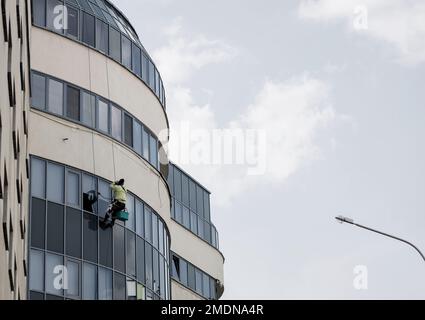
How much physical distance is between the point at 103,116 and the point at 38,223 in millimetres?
4855

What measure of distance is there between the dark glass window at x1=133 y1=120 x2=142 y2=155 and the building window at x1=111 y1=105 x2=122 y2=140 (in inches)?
33.4

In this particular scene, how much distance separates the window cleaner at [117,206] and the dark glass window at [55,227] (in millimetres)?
1728

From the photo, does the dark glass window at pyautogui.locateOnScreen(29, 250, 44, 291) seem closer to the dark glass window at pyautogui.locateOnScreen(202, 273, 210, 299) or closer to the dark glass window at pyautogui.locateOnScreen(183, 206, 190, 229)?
the dark glass window at pyautogui.locateOnScreen(183, 206, 190, 229)

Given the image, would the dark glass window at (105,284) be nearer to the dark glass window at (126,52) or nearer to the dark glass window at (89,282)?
the dark glass window at (89,282)

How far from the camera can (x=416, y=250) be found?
3156 centimetres

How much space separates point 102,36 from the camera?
35.5 meters

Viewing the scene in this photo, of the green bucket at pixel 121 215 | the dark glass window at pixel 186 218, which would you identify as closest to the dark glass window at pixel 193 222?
the dark glass window at pixel 186 218

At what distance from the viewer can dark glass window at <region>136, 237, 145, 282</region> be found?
113 ft

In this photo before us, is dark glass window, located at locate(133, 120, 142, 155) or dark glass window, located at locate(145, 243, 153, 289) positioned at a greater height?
dark glass window, located at locate(133, 120, 142, 155)

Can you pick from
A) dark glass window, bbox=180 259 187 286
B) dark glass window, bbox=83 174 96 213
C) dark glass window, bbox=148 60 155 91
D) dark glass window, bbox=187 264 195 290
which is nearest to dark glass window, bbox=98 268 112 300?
dark glass window, bbox=83 174 96 213

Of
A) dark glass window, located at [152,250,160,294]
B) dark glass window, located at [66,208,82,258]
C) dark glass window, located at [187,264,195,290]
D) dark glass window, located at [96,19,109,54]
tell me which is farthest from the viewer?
dark glass window, located at [187,264,195,290]
